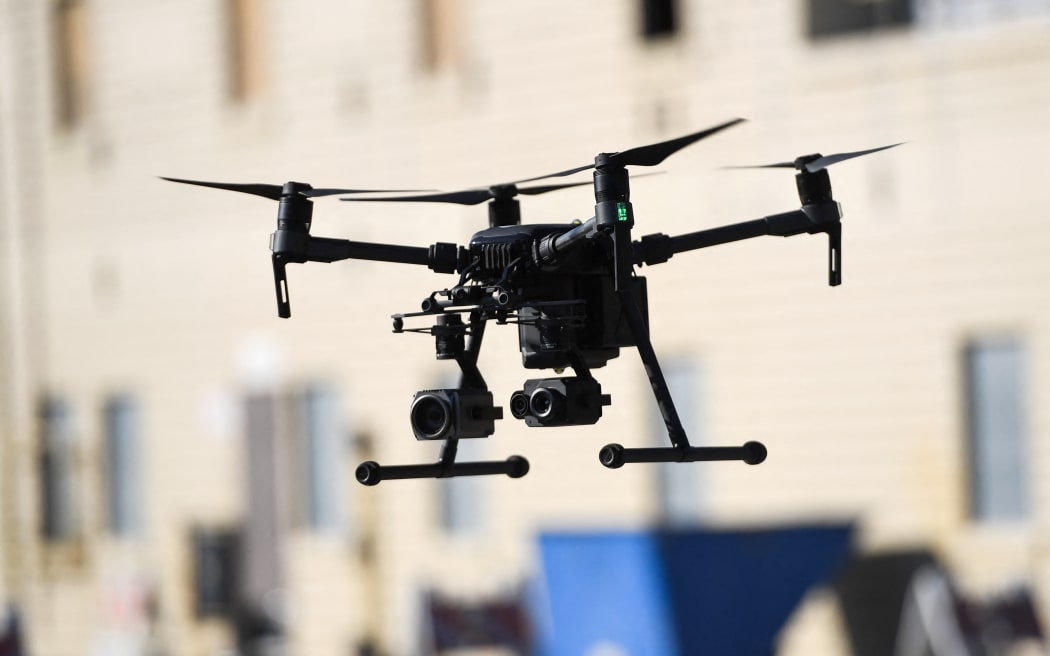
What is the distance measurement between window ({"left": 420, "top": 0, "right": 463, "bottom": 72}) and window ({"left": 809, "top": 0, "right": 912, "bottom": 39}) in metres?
3.57

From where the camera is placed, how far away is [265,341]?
18.4 meters

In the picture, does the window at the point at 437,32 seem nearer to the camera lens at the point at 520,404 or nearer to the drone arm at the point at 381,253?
the drone arm at the point at 381,253

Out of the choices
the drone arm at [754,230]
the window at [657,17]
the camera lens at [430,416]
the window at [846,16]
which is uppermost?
the window at [657,17]

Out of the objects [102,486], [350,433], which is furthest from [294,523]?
[102,486]

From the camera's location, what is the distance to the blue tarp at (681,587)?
13.5 metres

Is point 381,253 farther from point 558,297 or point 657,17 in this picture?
point 657,17

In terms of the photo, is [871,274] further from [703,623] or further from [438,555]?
[438,555]

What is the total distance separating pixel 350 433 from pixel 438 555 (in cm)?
151

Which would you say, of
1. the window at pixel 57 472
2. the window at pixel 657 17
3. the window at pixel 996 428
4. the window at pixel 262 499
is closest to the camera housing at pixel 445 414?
the window at pixel 996 428

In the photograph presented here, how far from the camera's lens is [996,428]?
45.2 feet

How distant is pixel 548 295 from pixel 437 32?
11.3 meters

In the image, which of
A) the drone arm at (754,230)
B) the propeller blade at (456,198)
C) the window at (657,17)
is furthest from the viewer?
the window at (657,17)

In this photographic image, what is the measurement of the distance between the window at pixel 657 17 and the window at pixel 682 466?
2.53 metres

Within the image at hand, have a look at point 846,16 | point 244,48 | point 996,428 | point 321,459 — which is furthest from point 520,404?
point 244,48
